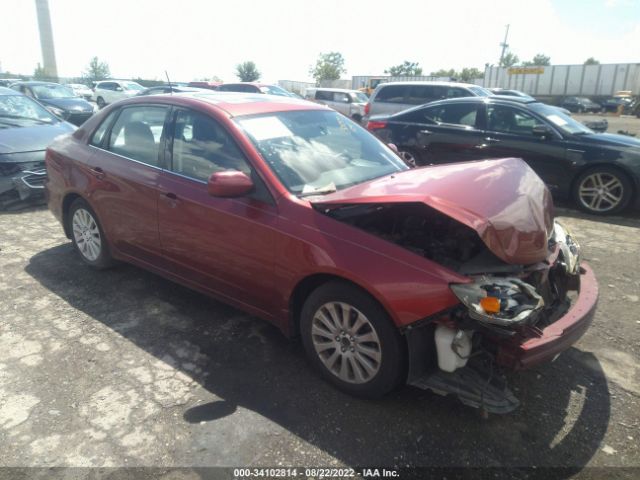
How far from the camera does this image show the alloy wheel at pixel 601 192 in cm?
664

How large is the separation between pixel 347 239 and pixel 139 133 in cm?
233

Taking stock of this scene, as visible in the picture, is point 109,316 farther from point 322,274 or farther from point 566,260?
point 566,260

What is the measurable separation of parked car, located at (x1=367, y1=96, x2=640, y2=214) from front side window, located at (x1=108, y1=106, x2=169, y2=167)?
528 cm

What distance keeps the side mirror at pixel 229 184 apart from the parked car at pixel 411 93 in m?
10.7

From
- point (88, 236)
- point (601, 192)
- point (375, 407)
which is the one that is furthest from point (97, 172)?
point (601, 192)

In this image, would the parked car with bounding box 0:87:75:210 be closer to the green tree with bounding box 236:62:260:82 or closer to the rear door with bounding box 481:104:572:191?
the rear door with bounding box 481:104:572:191

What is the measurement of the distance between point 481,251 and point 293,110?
6.19 ft

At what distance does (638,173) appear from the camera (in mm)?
6422

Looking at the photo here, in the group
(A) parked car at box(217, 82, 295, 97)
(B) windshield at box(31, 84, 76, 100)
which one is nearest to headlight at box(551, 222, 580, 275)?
(A) parked car at box(217, 82, 295, 97)

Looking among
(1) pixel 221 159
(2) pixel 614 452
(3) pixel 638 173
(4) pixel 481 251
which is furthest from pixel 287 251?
(3) pixel 638 173

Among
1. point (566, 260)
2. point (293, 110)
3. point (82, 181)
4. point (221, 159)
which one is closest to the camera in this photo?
point (566, 260)

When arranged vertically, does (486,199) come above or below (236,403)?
above

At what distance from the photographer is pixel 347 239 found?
270 centimetres

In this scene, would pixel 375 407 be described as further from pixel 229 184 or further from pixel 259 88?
pixel 259 88
